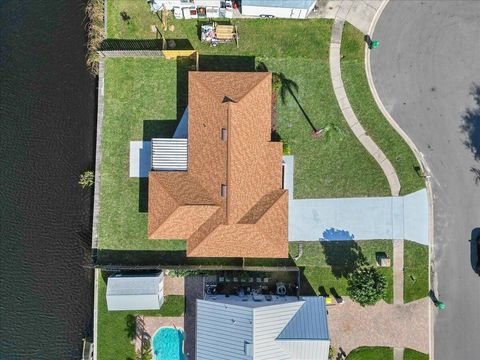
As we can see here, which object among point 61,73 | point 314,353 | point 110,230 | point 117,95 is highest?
point 61,73

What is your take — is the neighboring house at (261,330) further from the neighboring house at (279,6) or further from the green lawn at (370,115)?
the neighboring house at (279,6)

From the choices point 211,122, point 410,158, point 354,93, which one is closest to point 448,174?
point 410,158

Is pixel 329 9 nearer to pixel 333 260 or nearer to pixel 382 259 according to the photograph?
pixel 333 260

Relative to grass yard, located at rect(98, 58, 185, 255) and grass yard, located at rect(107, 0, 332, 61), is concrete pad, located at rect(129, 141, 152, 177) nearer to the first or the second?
grass yard, located at rect(98, 58, 185, 255)

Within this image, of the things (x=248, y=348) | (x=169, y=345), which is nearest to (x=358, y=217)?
(x=248, y=348)

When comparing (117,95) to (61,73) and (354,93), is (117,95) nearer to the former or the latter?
(61,73)

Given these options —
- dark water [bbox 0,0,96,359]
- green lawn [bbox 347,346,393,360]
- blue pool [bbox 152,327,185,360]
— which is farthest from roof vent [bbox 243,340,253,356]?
dark water [bbox 0,0,96,359]

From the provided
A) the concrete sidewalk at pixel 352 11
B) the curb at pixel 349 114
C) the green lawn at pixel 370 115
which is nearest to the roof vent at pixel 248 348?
the curb at pixel 349 114
